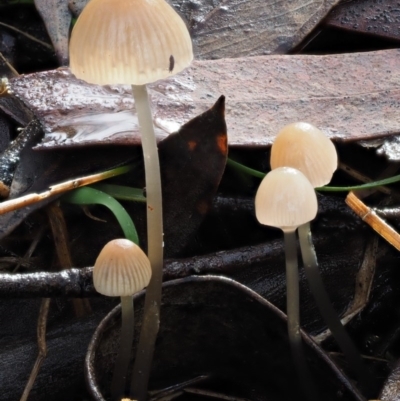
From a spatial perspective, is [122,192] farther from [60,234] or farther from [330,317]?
[330,317]

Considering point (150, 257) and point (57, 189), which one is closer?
point (150, 257)

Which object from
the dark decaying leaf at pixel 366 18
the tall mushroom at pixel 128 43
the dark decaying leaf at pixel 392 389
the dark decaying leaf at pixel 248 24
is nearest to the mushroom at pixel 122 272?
the tall mushroom at pixel 128 43

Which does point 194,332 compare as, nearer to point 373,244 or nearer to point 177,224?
point 177,224

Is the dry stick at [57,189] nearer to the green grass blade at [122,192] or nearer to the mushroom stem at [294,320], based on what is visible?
the green grass blade at [122,192]

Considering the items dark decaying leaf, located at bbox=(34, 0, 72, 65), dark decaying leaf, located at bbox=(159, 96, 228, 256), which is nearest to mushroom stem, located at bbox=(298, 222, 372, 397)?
dark decaying leaf, located at bbox=(159, 96, 228, 256)

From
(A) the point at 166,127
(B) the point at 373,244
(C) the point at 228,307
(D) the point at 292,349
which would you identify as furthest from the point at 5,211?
(B) the point at 373,244

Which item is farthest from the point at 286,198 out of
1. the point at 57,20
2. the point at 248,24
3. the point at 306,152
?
the point at 57,20
